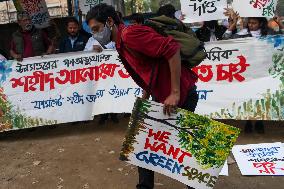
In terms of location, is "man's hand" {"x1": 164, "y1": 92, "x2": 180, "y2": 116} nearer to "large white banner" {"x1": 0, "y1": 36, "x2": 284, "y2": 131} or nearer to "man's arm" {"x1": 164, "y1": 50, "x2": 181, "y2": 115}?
"man's arm" {"x1": 164, "y1": 50, "x2": 181, "y2": 115}

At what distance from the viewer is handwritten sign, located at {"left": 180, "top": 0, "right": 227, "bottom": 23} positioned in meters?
5.79

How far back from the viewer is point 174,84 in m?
2.97

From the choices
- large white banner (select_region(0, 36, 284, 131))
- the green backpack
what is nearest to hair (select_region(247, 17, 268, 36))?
large white banner (select_region(0, 36, 284, 131))

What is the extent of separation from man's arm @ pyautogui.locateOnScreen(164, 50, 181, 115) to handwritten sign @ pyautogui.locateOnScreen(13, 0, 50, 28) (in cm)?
650

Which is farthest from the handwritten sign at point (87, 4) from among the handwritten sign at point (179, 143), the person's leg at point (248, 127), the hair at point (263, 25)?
the handwritten sign at point (179, 143)

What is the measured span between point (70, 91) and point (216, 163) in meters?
3.41

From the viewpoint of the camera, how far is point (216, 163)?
3.14m

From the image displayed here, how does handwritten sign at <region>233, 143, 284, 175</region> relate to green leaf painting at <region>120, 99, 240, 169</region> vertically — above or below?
below

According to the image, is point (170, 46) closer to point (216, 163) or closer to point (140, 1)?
point (216, 163)

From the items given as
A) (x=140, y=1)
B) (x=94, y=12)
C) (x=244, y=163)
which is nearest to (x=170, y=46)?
(x=94, y=12)

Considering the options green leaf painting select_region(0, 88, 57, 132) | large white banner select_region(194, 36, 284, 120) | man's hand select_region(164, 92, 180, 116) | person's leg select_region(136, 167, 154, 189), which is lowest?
green leaf painting select_region(0, 88, 57, 132)

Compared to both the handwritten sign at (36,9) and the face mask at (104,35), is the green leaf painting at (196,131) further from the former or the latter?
the handwritten sign at (36,9)

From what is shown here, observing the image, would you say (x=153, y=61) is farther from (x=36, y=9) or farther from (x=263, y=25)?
(x=36, y=9)

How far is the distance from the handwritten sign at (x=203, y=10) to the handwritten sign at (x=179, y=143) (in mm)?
2967
